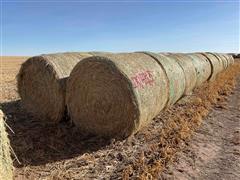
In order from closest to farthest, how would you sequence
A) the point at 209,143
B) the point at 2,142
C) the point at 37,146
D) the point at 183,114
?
the point at 2,142 < the point at 37,146 < the point at 209,143 < the point at 183,114

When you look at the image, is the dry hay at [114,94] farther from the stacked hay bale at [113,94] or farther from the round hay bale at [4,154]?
the round hay bale at [4,154]

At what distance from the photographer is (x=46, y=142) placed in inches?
309

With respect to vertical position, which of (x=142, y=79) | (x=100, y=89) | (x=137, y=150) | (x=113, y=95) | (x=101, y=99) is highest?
(x=142, y=79)

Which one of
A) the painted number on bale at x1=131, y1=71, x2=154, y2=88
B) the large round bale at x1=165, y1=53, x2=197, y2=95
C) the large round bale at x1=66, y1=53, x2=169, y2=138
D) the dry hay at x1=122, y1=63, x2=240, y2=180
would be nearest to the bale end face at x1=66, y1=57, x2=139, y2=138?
the large round bale at x1=66, y1=53, x2=169, y2=138

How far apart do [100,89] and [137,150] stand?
1.68m

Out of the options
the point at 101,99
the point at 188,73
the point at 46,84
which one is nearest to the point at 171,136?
the point at 101,99

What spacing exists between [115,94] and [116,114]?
418 millimetres

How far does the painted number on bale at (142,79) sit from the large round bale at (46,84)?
6.52 ft

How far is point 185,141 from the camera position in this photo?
7.96 meters

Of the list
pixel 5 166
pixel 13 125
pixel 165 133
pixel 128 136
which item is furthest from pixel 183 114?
pixel 5 166

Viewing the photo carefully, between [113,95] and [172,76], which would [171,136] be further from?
[172,76]

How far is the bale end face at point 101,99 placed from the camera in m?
7.79

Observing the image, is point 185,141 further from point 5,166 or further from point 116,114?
point 5,166

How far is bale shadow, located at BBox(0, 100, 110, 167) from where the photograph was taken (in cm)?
705
